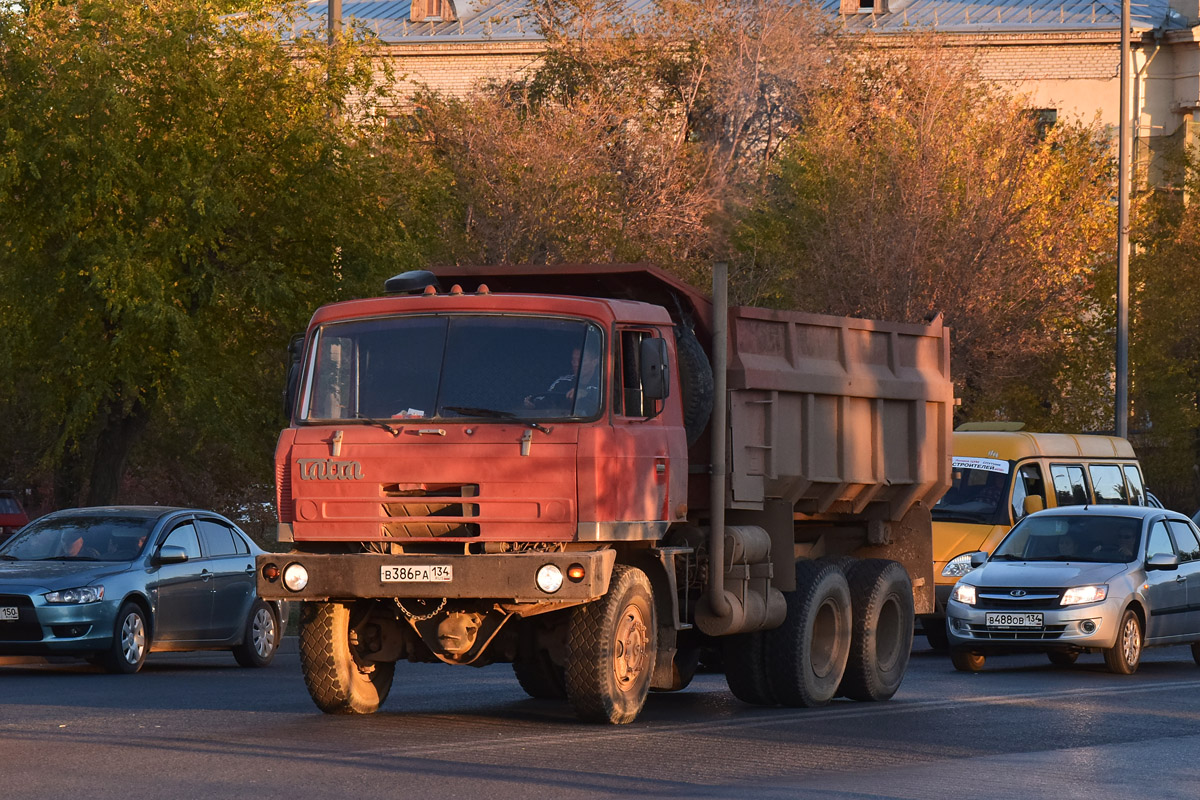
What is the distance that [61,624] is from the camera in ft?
55.1

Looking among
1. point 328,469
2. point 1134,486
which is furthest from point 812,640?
point 1134,486

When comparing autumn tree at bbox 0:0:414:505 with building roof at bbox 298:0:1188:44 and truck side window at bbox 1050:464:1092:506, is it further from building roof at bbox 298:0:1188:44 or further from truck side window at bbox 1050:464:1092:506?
building roof at bbox 298:0:1188:44

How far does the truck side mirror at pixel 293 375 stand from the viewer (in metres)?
12.8

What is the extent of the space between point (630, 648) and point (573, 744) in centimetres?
126

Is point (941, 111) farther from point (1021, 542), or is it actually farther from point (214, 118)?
point (1021, 542)

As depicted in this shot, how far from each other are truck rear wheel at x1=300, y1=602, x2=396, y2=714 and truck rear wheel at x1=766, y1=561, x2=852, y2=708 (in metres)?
3.00

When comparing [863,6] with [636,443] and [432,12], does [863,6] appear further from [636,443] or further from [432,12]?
[636,443]

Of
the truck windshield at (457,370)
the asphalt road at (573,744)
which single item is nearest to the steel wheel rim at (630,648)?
the asphalt road at (573,744)

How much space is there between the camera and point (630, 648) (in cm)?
1263

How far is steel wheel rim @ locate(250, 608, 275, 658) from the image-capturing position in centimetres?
1922

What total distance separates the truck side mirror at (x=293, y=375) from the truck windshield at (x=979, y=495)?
10971 mm

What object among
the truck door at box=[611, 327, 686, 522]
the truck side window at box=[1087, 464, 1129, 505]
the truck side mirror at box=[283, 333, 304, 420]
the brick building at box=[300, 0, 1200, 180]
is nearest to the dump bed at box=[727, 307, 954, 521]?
the truck door at box=[611, 327, 686, 522]

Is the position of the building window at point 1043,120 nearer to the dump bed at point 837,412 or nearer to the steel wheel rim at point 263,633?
the steel wheel rim at point 263,633

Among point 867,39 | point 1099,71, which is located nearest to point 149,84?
point 867,39
